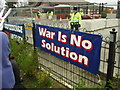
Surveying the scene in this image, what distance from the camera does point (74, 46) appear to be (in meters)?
3.40

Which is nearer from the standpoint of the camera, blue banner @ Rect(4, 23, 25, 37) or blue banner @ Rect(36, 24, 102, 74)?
blue banner @ Rect(36, 24, 102, 74)

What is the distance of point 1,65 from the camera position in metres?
2.01

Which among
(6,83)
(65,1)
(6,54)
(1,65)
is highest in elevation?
(65,1)

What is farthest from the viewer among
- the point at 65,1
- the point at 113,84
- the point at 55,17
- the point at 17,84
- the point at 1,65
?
the point at 65,1

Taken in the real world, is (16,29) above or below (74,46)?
above

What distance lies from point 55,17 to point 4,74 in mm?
21303

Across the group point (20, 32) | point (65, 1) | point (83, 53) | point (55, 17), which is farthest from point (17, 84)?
point (65, 1)

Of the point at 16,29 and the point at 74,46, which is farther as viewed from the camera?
the point at 16,29

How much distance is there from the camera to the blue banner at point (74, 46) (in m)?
2.95

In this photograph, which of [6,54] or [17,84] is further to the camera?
[17,84]

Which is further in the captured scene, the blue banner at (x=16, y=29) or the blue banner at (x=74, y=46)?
the blue banner at (x=16, y=29)

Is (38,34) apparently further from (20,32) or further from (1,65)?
(1,65)

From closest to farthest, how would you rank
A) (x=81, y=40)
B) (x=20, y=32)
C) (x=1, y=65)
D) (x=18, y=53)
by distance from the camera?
(x=1, y=65) → (x=81, y=40) → (x=18, y=53) → (x=20, y=32)

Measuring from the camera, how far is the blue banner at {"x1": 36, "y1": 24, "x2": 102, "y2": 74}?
2.95m
